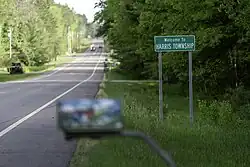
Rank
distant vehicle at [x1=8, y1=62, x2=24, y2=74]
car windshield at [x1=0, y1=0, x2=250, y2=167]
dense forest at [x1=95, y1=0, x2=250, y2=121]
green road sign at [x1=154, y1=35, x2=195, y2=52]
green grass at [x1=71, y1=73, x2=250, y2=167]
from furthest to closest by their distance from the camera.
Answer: distant vehicle at [x1=8, y1=62, x2=24, y2=74]
dense forest at [x1=95, y1=0, x2=250, y2=121]
green road sign at [x1=154, y1=35, x2=195, y2=52]
car windshield at [x1=0, y1=0, x2=250, y2=167]
green grass at [x1=71, y1=73, x2=250, y2=167]

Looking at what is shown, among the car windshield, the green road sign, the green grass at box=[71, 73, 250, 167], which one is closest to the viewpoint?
the green grass at box=[71, 73, 250, 167]

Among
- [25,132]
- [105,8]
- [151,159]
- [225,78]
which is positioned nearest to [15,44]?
[105,8]

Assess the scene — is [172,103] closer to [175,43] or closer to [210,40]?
[210,40]

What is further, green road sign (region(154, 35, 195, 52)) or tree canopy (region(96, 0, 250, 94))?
tree canopy (region(96, 0, 250, 94))

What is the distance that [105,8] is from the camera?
2170 inches

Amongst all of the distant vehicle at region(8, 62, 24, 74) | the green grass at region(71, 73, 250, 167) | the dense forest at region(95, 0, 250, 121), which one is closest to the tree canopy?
the dense forest at region(95, 0, 250, 121)

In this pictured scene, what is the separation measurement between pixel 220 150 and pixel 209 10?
43.8 ft

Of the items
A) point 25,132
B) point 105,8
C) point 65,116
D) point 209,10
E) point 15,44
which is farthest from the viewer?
point 15,44

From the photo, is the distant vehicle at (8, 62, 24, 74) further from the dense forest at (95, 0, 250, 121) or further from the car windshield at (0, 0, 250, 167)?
the dense forest at (95, 0, 250, 121)

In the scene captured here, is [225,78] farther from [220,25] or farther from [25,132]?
[25,132]

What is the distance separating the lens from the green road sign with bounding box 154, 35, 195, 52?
13.4 m

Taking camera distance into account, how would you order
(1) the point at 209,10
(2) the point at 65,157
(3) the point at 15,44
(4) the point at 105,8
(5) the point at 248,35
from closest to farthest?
1. (2) the point at 65,157
2. (5) the point at 248,35
3. (1) the point at 209,10
4. (4) the point at 105,8
5. (3) the point at 15,44

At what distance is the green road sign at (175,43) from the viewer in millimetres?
13445

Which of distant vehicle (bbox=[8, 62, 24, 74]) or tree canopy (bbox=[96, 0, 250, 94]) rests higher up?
tree canopy (bbox=[96, 0, 250, 94])
